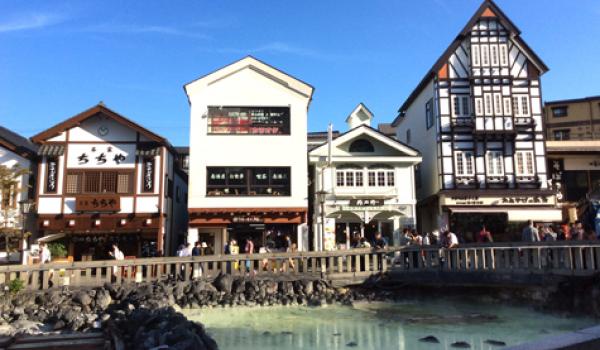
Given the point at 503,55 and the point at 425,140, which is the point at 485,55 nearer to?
the point at 503,55

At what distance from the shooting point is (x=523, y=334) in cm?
1416

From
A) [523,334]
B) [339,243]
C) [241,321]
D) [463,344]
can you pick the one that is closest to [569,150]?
[339,243]

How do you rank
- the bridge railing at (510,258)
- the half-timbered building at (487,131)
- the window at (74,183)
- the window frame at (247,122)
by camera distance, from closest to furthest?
the bridge railing at (510,258), the window at (74,183), the window frame at (247,122), the half-timbered building at (487,131)

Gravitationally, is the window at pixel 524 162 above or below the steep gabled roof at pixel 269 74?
below

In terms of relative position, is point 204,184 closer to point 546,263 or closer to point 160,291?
point 160,291

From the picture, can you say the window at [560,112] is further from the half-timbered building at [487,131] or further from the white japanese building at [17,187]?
the white japanese building at [17,187]

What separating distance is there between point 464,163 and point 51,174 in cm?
2386

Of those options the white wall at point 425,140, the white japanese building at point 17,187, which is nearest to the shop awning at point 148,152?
the white japanese building at point 17,187

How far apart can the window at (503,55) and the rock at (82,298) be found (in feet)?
86.9

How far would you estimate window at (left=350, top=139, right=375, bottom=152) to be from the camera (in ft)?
94.4

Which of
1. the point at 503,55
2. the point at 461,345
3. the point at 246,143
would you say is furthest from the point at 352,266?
the point at 503,55

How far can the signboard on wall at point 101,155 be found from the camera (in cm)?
2622

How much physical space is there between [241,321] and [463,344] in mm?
7357

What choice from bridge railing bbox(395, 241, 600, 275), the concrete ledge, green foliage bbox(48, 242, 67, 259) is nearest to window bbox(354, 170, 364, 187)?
bridge railing bbox(395, 241, 600, 275)
